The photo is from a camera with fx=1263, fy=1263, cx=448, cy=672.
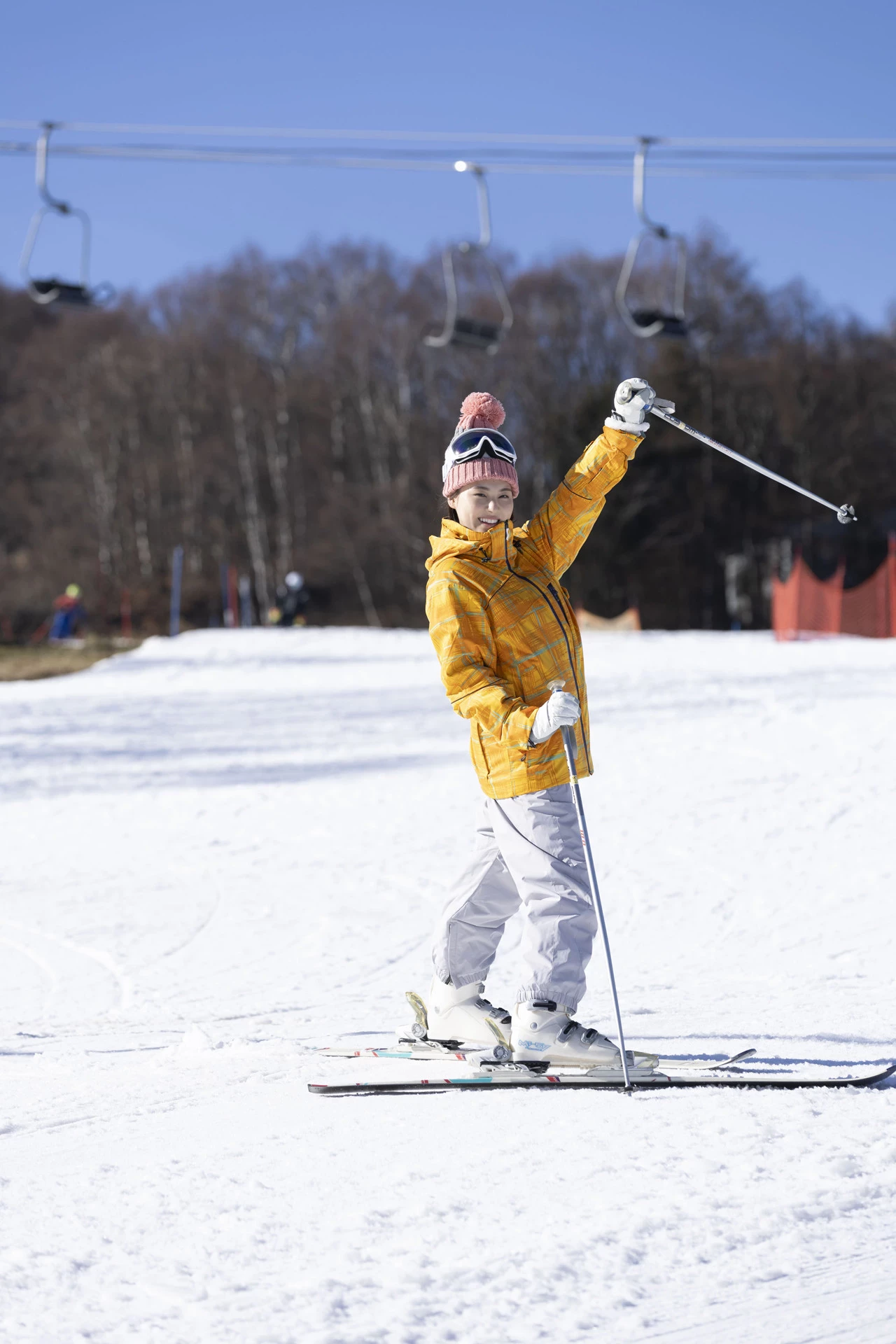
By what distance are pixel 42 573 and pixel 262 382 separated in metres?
8.72

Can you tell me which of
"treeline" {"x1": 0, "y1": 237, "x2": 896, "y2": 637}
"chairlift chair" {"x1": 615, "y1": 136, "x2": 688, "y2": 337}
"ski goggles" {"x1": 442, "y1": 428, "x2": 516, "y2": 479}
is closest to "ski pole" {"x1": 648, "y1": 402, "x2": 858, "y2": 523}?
"ski goggles" {"x1": 442, "y1": 428, "x2": 516, "y2": 479}

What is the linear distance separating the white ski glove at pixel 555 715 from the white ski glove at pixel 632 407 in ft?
2.51

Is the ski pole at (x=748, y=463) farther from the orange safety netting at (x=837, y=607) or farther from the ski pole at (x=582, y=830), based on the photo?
the orange safety netting at (x=837, y=607)

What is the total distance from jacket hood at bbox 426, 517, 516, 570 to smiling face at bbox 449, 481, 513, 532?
3 cm

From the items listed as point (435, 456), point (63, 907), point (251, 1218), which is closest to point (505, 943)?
point (63, 907)

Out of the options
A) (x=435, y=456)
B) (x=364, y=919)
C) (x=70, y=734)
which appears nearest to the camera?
(x=364, y=919)

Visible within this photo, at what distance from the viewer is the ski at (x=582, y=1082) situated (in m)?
2.80

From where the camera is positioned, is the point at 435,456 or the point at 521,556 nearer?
the point at 521,556

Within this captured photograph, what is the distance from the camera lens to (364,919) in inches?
209

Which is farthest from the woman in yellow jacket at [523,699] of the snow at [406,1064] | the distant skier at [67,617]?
the distant skier at [67,617]

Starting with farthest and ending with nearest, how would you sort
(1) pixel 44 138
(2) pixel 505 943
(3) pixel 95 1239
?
1. (1) pixel 44 138
2. (2) pixel 505 943
3. (3) pixel 95 1239

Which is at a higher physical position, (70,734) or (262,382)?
(262,382)

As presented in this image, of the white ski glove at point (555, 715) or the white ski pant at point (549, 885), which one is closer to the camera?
the white ski glove at point (555, 715)

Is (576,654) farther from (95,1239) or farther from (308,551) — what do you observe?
(308,551)
